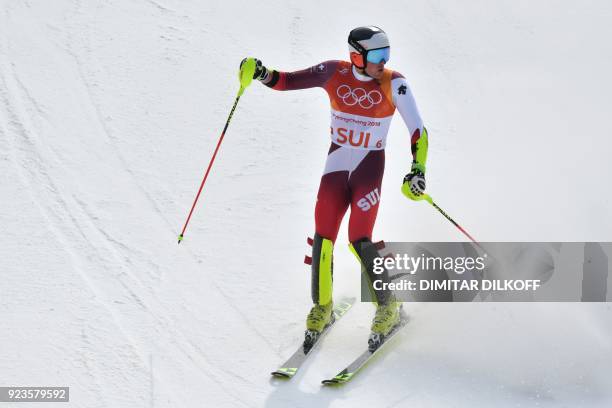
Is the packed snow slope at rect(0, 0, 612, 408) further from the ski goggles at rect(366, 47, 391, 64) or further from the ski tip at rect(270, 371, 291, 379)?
the ski goggles at rect(366, 47, 391, 64)

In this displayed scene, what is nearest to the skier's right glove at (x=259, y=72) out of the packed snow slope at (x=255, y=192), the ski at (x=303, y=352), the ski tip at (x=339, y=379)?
the packed snow slope at (x=255, y=192)

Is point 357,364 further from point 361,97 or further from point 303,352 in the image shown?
point 361,97

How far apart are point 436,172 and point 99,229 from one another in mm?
3558

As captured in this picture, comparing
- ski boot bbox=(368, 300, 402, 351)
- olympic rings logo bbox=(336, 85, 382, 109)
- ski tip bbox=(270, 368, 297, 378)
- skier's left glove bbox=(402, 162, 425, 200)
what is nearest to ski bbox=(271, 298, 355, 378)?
ski tip bbox=(270, 368, 297, 378)

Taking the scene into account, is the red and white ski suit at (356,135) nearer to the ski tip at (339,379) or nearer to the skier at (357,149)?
the skier at (357,149)

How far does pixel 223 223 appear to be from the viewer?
8.20 m

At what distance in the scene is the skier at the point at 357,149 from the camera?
21.3 ft

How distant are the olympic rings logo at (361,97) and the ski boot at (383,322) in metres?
1.52

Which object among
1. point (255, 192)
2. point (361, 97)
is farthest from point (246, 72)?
point (255, 192)

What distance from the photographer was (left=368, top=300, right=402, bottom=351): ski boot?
Result: 656 cm

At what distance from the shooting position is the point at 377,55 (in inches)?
252

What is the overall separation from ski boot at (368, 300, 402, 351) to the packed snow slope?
13 centimetres

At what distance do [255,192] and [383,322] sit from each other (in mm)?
2549

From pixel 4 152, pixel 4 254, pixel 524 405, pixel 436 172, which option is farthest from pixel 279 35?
pixel 524 405
